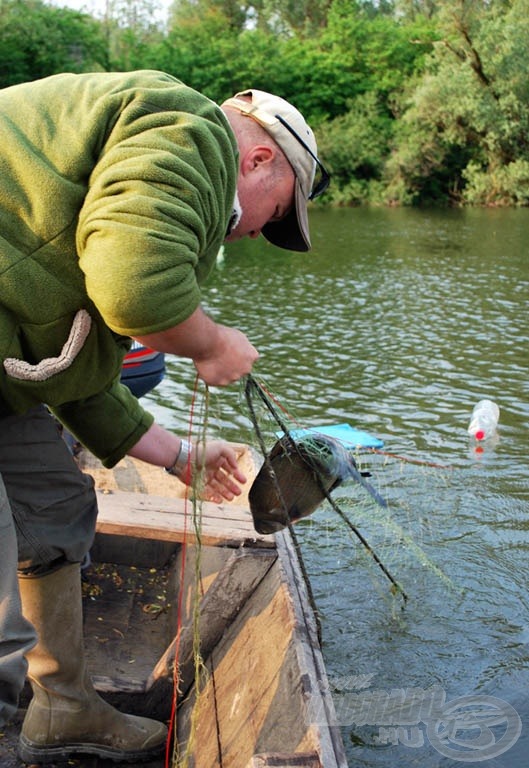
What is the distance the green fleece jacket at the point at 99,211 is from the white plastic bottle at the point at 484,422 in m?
6.58

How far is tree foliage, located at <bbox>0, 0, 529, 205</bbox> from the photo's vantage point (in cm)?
3669

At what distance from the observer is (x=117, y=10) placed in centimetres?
6462

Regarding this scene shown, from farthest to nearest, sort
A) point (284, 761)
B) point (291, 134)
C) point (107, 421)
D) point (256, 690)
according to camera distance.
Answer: point (107, 421), point (256, 690), point (291, 134), point (284, 761)

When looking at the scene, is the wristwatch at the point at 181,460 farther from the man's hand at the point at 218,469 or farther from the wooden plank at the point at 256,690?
the wooden plank at the point at 256,690

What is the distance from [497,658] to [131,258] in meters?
3.81

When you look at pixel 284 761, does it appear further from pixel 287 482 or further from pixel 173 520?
pixel 173 520

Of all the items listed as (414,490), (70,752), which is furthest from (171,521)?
(414,490)

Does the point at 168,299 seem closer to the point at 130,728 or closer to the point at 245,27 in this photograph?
the point at 130,728

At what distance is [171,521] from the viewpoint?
429 centimetres

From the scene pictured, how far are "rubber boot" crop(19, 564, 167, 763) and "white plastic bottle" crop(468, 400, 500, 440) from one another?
19.0ft

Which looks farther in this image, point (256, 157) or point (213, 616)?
point (213, 616)

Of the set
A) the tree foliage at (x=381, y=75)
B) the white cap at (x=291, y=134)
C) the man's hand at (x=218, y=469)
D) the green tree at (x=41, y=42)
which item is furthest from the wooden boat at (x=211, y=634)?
the green tree at (x=41, y=42)

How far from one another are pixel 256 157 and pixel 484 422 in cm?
658

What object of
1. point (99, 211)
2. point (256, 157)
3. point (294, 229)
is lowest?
point (294, 229)
